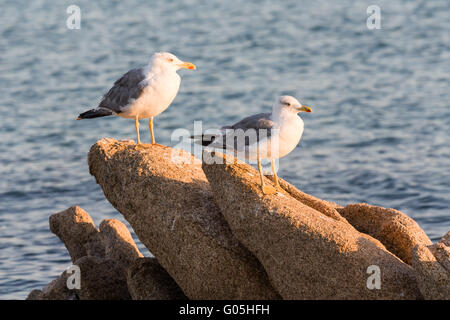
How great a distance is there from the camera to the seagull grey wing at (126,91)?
10.0m

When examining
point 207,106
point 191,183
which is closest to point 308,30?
point 207,106

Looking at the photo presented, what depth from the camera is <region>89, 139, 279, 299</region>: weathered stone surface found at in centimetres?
889

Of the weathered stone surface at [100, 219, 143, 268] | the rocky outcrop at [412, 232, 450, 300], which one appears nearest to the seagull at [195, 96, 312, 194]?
the rocky outcrop at [412, 232, 450, 300]

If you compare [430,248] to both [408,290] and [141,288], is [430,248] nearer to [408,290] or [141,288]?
[408,290]

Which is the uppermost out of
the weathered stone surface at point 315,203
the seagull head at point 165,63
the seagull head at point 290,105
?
the seagull head at point 165,63

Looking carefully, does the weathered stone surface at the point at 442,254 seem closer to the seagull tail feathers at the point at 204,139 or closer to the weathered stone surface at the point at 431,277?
the weathered stone surface at the point at 431,277

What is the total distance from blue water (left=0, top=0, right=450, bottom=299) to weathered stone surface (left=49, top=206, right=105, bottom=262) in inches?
49.1

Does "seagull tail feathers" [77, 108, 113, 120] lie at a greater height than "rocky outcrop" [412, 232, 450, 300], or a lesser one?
greater

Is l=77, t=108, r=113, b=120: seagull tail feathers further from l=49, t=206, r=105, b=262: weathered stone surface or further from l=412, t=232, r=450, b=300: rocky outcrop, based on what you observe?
l=412, t=232, r=450, b=300: rocky outcrop

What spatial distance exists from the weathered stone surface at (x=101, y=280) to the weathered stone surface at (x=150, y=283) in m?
0.56

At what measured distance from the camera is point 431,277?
793 centimetres

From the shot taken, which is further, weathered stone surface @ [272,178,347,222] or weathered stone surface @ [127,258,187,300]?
weathered stone surface @ [272,178,347,222]

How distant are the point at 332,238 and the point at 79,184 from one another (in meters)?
10.3

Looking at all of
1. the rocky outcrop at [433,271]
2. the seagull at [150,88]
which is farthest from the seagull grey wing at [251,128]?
the rocky outcrop at [433,271]
